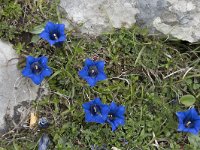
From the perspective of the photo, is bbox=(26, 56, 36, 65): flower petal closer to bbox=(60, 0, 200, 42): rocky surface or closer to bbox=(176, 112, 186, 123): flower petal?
bbox=(60, 0, 200, 42): rocky surface

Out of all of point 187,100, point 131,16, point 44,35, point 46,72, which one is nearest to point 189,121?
point 187,100

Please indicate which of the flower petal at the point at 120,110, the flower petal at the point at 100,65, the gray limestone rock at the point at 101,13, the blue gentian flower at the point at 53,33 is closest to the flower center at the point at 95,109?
the flower petal at the point at 120,110

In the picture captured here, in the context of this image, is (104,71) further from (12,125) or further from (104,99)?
(12,125)

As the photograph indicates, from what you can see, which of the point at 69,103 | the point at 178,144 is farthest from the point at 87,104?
the point at 178,144

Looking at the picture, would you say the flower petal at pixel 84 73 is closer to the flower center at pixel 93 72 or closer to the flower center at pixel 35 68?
the flower center at pixel 93 72

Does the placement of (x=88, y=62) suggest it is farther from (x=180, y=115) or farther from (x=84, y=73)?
(x=180, y=115)
